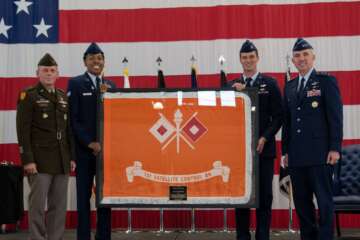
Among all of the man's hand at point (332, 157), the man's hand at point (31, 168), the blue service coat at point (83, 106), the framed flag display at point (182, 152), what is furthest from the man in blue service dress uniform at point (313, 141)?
the man's hand at point (31, 168)

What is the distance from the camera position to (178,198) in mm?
4230

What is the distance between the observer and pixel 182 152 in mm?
4242

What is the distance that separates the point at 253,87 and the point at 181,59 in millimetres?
2186

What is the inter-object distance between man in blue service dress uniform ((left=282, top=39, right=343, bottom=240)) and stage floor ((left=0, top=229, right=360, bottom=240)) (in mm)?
1614

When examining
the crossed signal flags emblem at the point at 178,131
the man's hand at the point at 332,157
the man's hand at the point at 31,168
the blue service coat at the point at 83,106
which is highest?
the blue service coat at the point at 83,106

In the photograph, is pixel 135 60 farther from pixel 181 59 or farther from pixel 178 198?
pixel 178 198

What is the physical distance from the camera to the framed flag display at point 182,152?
13.9 feet

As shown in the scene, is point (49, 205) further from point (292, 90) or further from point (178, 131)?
point (292, 90)

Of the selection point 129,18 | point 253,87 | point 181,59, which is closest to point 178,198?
→ point 253,87

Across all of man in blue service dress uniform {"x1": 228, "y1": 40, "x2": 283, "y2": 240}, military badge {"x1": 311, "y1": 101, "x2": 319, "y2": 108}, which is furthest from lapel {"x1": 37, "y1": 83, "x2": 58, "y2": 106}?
military badge {"x1": 311, "y1": 101, "x2": 319, "y2": 108}

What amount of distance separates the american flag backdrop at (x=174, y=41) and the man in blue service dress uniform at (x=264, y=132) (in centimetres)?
174

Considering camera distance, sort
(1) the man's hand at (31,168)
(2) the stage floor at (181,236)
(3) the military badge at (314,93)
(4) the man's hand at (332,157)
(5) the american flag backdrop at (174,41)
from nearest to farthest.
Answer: (4) the man's hand at (332,157) → (3) the military badge at (314,93) → (1) the man's hand at (31,168) → (2) the stage floor at (181,236) → (5) the american flag backdrop at (174,41)

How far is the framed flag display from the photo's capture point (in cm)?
422

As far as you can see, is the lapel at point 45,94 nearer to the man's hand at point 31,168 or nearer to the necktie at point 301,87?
the man's hand at point 31,168
